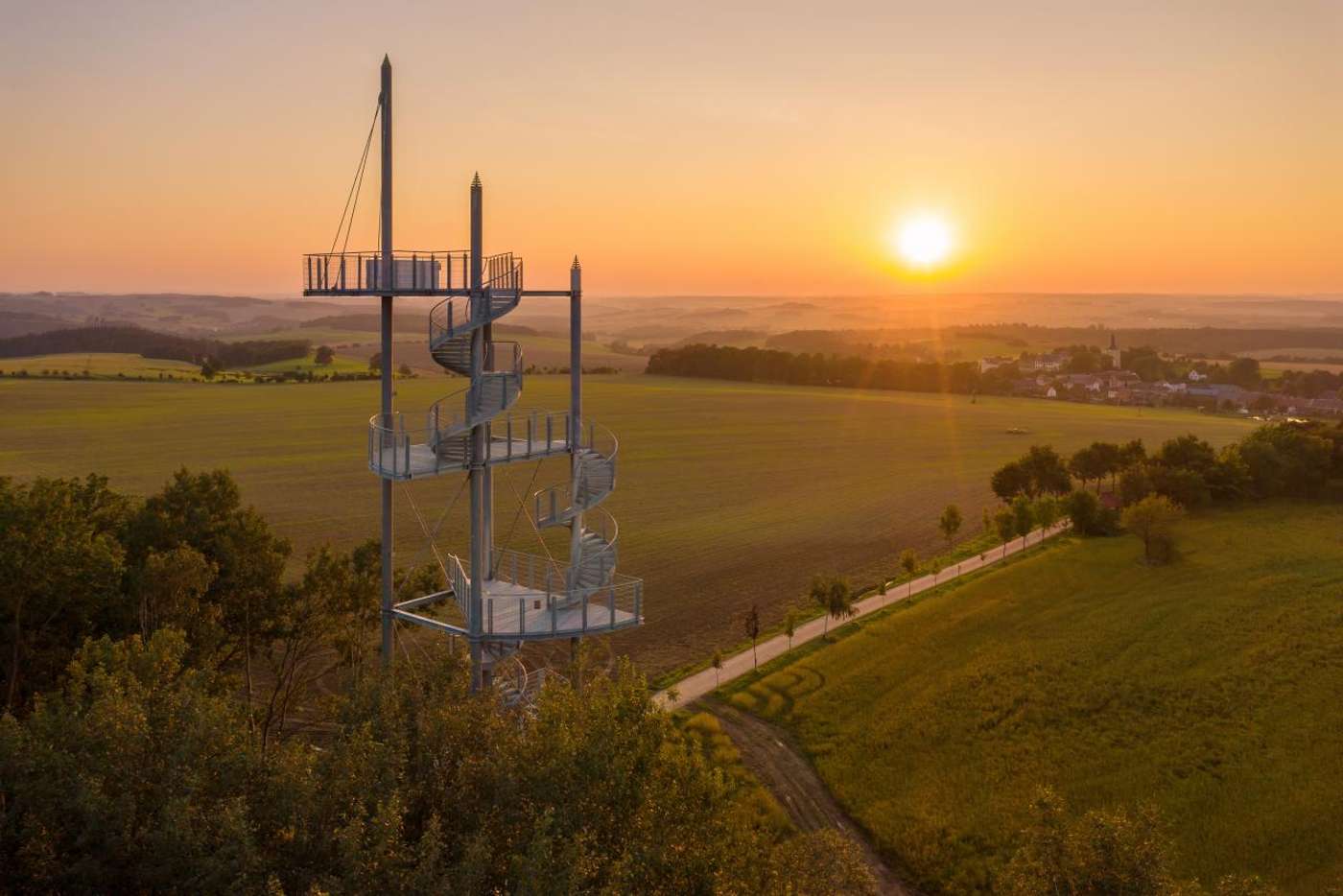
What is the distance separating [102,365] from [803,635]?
154221 millimetres

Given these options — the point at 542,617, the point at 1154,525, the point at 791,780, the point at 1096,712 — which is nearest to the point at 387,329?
the point at 542,617

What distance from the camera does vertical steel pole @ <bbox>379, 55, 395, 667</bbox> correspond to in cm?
2333

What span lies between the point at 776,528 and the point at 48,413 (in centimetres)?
8467

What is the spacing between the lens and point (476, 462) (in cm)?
2359

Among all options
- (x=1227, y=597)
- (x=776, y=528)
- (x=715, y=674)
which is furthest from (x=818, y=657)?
(x=776, y=528)

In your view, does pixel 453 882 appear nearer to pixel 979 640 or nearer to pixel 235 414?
pixel 979 640

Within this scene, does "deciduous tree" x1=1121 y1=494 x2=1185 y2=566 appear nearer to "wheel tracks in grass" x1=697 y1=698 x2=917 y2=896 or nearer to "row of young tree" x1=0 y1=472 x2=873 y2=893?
"wheel tracks in grass" x1=697 y1=698 x2=917 y2=896

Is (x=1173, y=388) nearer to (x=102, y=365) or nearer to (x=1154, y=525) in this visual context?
(x=1154, y=525)

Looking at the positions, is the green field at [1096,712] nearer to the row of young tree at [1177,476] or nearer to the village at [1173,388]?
the row of young tree at [1177,476]

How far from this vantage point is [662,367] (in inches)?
6880

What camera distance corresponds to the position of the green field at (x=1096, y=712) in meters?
26.2

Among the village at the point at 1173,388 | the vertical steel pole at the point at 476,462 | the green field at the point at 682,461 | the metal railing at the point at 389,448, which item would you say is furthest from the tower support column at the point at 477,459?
the village at the point at 1173,388

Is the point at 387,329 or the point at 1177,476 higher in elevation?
the point at 387,329

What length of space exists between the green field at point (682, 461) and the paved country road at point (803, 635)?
1.66 meters
